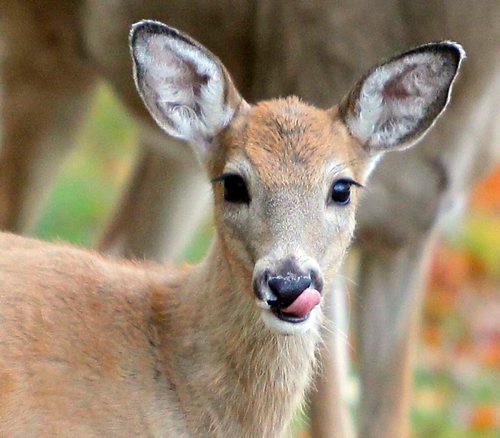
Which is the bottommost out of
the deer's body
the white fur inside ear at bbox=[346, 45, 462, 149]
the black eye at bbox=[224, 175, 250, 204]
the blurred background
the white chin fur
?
the blurred background

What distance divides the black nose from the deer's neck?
1.99ft

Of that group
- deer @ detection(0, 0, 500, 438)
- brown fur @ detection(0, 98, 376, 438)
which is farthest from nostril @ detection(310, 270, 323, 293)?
deer @ detection(0, 0, 500, 438)

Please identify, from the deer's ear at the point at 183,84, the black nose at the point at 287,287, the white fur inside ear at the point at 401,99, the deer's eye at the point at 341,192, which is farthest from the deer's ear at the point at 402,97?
the black nose at the point at 287,287

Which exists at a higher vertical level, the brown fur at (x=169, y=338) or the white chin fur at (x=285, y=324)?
the white chin fur at (x=285, y=324)

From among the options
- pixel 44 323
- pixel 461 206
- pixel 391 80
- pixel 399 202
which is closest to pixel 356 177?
pixel 391 80

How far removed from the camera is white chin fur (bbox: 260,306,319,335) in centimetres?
539

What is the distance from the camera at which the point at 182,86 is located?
611cm

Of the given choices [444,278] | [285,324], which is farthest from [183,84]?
[444,278]

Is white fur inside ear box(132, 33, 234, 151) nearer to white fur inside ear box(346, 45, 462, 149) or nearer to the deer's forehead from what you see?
the deer's forehead

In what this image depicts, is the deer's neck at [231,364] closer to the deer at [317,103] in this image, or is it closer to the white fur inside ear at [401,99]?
the white fur inside ear at [401,99]

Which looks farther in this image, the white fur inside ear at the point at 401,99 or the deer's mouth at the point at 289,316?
the white fur inside ear at the point at 401,99

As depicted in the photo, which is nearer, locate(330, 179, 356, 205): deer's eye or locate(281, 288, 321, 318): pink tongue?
locate(281, 288, 321, 318): pink tongue

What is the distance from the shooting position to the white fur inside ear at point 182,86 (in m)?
5.97

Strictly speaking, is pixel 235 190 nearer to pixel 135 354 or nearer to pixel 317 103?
pixel 135 354
